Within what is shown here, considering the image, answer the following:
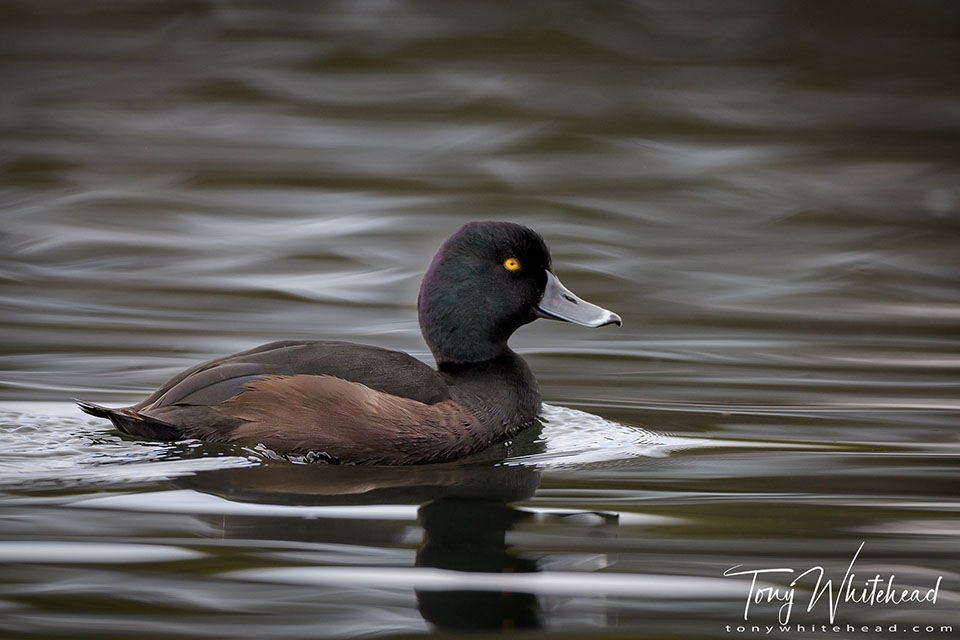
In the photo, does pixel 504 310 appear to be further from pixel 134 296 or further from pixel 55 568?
pixel 134 296

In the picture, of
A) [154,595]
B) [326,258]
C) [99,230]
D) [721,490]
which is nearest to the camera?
[154,595]

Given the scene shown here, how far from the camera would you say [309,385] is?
16.5ft

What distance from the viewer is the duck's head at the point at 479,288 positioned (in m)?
5.68

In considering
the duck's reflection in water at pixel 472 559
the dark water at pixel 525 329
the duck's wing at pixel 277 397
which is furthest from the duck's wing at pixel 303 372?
the duck's reflection in water at pixel 472 559

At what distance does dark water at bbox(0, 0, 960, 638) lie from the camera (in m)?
3.75

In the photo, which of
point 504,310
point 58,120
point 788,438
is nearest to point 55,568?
point 504,310

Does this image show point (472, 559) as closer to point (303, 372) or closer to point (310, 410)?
point (310, 410)

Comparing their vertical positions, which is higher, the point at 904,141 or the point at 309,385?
the point at 904,141

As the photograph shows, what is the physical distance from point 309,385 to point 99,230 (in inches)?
201

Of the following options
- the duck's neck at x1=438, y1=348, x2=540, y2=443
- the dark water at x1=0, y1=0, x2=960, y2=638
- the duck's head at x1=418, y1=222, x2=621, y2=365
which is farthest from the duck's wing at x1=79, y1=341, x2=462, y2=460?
the duck's head at x1=418, y1=222, x2=621, y2=365

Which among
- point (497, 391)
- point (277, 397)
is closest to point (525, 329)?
point (497, 391)

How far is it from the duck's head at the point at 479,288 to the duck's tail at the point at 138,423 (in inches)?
49.4
